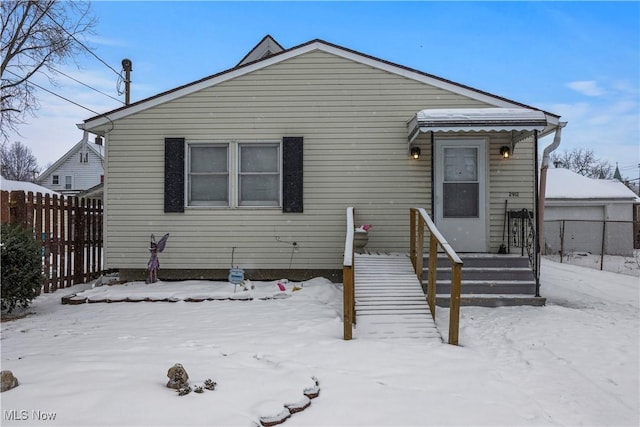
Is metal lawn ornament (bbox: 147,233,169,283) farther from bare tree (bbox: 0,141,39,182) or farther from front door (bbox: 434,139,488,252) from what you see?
bare tree (bbox: 0,141,39,182)

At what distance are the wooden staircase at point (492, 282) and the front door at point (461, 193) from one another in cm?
85

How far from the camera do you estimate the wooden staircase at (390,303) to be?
5430mm

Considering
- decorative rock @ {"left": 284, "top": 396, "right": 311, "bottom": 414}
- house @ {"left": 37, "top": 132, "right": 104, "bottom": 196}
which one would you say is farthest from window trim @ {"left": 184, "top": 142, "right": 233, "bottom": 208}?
house @ {"left": 37, "top": 132, "right": 104, "bottom": 196}

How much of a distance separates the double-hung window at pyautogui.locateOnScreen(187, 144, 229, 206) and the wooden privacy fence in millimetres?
2405

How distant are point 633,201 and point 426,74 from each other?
538 inches

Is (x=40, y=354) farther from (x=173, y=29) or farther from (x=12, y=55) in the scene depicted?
(x=12, y=55)

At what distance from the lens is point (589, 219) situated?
1792 centimetres

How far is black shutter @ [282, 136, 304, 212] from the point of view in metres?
8.53

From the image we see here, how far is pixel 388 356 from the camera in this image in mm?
4562

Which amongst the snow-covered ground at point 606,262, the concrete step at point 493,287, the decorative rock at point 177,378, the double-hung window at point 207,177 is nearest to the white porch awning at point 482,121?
the concrete step at point 493,287

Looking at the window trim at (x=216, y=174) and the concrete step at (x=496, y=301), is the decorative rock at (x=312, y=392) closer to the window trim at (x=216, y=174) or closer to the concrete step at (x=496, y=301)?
the concrete step at (x=496, y=301)

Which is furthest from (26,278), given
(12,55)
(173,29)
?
(12,55)

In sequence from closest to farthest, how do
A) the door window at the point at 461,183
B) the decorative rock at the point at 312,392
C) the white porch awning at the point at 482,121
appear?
the decorative rock at the point at 312,392 < the white porch awning at the point at 482,121 < the door window at the point at 461,183

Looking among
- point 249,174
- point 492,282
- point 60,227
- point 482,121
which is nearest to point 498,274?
point 492,282
